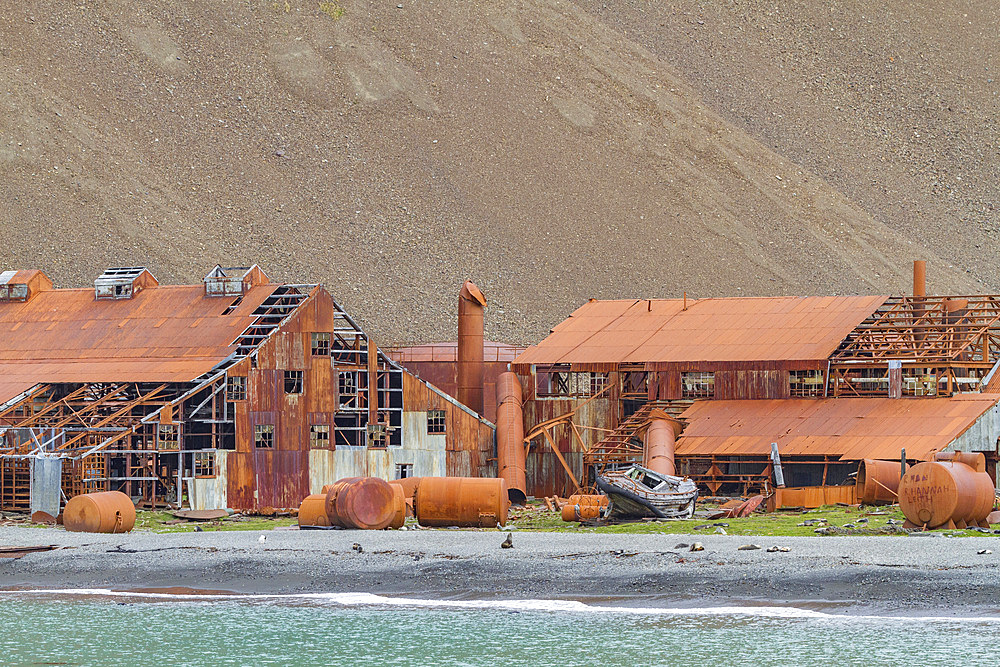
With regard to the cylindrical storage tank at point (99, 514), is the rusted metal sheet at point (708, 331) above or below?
above

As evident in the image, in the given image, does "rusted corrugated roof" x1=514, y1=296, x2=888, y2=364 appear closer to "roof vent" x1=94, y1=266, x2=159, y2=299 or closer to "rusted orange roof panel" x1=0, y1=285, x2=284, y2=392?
"rusted orange roof panel" x1=0, y1=285, x2=284, y2=392

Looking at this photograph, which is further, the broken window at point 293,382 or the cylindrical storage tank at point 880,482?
the broken window at point 293,382

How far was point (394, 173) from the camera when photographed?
438ft

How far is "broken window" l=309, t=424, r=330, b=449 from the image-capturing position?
68.6 m

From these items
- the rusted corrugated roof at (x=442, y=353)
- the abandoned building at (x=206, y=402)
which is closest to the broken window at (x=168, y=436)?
the abandoned building at (x=206, y=402)

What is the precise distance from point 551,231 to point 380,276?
51.1 ft

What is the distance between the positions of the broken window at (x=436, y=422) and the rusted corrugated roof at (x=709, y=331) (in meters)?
4.87

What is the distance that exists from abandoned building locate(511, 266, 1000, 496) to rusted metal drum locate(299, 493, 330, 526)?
15.7 metres

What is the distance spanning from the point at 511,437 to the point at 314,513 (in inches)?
702

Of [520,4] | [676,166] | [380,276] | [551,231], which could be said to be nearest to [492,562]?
[380,276]

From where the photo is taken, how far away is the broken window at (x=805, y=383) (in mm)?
69562

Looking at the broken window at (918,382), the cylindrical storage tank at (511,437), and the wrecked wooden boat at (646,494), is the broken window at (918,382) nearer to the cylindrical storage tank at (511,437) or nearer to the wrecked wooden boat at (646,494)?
the wrecked wooden boat at (646,494)

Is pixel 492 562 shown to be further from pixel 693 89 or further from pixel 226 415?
pixel 693 89

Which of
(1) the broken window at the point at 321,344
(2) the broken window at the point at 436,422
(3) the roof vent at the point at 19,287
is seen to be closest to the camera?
(1) the broken window at the point at 321,344
